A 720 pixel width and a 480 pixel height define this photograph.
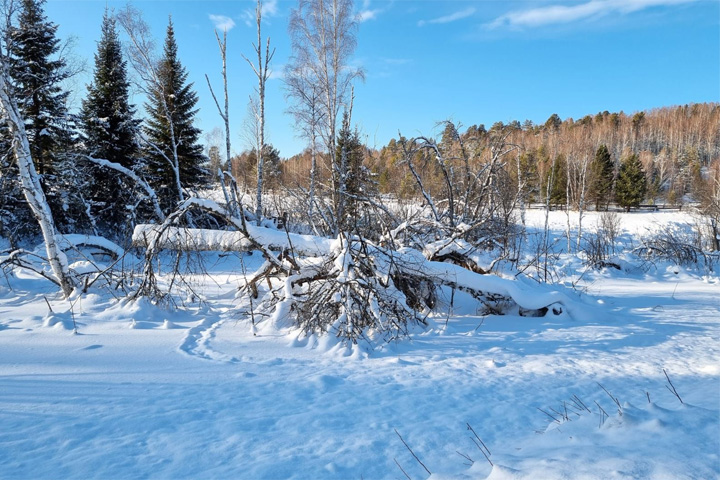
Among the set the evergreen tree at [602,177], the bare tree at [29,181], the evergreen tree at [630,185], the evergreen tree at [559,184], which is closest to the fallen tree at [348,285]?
the bare tree at [29,181]

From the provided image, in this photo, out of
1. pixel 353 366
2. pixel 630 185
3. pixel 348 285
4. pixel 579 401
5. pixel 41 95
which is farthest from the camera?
pixel 630 185

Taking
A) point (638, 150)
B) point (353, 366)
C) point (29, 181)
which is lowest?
point (353, 366)

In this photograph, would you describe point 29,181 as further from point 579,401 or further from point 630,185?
point 630,185

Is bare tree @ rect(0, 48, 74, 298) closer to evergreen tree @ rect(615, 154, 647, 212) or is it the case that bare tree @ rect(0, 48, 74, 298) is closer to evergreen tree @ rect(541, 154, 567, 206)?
evergreen tree @ rect(541, 154, 567, 206)

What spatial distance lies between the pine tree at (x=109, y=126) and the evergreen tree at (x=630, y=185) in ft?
128

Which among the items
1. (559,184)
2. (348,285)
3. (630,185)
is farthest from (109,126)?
(630,185)

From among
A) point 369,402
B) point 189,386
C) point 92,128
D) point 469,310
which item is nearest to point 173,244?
point 189,386

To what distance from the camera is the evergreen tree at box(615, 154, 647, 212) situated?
113ft

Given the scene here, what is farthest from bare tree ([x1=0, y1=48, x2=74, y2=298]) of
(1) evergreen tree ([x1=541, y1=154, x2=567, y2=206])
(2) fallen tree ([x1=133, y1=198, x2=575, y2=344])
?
(1) evergreen tree ([x1=541, y1=154, x2=567, y2=206])

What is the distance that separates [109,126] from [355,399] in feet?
52.2

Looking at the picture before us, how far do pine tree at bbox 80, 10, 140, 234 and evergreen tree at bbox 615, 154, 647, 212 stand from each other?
38.9 m

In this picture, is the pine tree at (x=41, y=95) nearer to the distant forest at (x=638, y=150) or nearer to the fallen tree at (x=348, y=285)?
the fallen tree at (x=348, y=285)

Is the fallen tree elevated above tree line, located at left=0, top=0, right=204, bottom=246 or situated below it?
below

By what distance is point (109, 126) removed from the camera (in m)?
14.0
